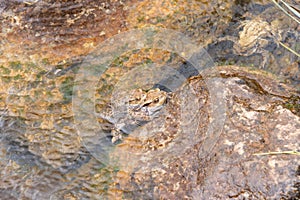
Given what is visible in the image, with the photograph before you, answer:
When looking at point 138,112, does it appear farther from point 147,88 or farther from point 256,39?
point 256,39

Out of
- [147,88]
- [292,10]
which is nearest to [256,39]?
[292,10]

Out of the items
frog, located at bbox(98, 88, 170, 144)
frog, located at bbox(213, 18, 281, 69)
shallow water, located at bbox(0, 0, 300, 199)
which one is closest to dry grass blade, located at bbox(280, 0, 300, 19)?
shallow water, located at bbox(0, 0, 300, 199)

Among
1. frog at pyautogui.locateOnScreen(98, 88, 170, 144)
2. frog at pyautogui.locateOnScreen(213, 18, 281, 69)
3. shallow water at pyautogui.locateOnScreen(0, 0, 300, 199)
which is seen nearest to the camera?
shallow water at pyautogui.locateOnScreen(0, 0, 300, 199)

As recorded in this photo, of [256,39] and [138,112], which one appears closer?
[138,112]

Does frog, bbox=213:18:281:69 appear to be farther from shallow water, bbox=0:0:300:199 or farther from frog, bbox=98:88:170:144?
frog, bbox=98:88:170:144

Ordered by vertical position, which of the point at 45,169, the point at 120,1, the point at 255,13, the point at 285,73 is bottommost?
the point at 45,169

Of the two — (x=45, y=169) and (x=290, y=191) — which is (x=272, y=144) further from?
(x=45, y=169)

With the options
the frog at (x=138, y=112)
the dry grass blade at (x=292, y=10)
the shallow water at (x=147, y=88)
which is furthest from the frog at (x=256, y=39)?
the frog at (x=138, y=112)

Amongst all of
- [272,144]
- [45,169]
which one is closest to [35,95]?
[45,169]
